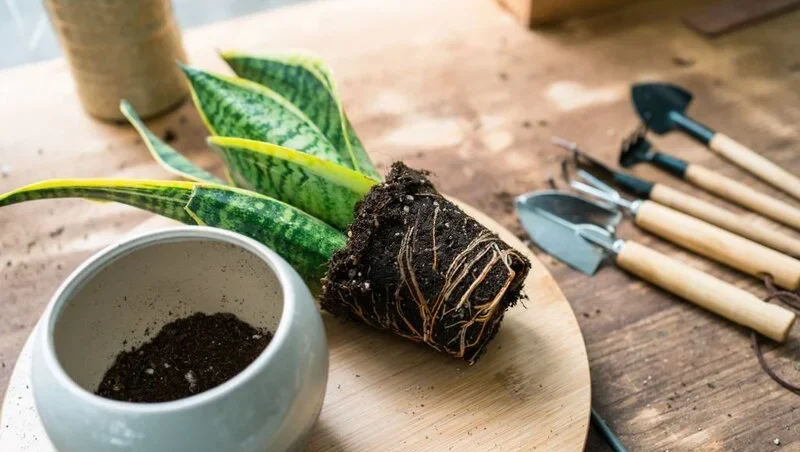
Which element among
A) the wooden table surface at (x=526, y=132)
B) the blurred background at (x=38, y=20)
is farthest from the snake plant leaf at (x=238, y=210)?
the blurred background at (x=38, y=20)

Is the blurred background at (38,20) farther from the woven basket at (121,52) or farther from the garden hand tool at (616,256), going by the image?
the garden hand tool at (616,256)

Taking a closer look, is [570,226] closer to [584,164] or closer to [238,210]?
[584,164]

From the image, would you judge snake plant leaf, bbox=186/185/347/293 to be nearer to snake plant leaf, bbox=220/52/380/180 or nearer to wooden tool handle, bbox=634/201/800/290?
snake plant leaf, bbox=220/52/380/180

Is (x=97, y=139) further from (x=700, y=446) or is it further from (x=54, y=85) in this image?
(x=700, y=446)

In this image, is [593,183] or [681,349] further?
[593,183]

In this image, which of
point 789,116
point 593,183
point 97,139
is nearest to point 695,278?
point 593,183
